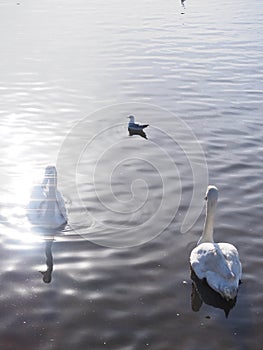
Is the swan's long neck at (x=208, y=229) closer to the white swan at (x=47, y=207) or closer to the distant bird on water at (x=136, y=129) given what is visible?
the white swan at (x=47, y=207)

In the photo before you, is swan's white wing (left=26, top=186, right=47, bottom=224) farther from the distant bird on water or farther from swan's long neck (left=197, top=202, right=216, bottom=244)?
the distant bird on water

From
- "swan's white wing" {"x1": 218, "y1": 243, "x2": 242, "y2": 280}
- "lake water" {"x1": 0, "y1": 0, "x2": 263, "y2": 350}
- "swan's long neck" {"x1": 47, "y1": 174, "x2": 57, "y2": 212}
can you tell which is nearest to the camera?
"lake water" {"x1": 0, "y1": 0, "x2": 263, "y2": 350}

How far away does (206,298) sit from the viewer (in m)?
12.2

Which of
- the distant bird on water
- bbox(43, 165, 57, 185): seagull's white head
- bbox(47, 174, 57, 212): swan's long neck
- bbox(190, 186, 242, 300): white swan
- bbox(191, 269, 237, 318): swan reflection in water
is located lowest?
bbox(191, 269, 237, 318): swan reflection in water

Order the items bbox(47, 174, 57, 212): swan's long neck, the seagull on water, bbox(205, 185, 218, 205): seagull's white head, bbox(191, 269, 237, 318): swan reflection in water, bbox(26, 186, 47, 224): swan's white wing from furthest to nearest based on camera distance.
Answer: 1. the seagull on water
2. bbox(26, 186, 47, 224): swan's white wing
3. bbox(47, 174, 57, 212): swan's long neck
4. bbox(205, 185, 218, 205): seagull's white head
5. bbox(191, 269, 237, 318): swan reflection in water

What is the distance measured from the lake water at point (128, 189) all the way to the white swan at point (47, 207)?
14.9 inches

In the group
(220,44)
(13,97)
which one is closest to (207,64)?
(220,44)

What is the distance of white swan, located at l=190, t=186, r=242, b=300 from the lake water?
17.4 inches

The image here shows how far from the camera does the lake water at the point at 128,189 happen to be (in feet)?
37.4

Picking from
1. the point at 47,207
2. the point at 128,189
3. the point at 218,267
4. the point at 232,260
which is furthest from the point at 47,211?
the point at 232,260

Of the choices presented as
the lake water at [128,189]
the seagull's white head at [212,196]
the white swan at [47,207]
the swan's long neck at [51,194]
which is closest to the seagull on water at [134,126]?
the lake water at [128,189]

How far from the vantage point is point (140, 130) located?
22000mm

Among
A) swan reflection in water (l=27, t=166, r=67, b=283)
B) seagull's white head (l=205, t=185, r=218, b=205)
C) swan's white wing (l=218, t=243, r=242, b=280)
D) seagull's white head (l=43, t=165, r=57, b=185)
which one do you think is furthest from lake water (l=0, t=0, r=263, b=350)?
seagull's white head (l=205, t=185, r=218, b=205)

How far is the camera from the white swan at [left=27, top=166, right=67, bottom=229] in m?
14.6
